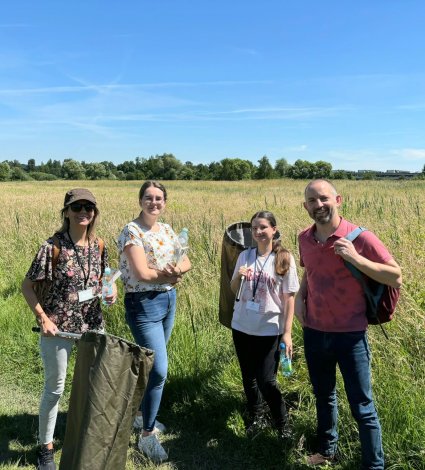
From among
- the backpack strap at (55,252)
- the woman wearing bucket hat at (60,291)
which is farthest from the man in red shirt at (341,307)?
the backpack strap at (55,252)

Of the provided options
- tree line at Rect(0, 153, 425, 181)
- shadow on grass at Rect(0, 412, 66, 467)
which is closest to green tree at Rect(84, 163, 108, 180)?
tree line at Rect(0, 153, 425, 181)

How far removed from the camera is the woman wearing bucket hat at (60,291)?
2879 mm

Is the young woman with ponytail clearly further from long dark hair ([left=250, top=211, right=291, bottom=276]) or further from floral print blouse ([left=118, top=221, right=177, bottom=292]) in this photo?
floral print blouse ([left=118, top=221, right=177, bottom=292])

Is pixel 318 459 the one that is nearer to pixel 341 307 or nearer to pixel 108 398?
pixel 341 307

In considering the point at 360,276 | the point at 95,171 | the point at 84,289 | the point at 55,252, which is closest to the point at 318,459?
the point at 360,276

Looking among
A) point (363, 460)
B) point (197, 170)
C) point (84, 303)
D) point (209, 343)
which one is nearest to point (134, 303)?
point (84, 303)

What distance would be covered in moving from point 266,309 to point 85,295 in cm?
124

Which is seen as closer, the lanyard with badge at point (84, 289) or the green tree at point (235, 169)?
the lanyard with badge at point (84, 289)

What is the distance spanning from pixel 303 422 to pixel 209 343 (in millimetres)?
1288

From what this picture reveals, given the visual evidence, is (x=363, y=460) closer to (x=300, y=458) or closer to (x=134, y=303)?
(x=300, y=458)

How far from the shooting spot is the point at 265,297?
306 cm

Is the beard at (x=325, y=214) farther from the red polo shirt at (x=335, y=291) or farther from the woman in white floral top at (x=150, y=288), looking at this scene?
the woman in white floral top at (x=150, y=288)

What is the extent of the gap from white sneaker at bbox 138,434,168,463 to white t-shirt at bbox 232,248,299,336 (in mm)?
974

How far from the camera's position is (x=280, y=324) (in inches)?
121
